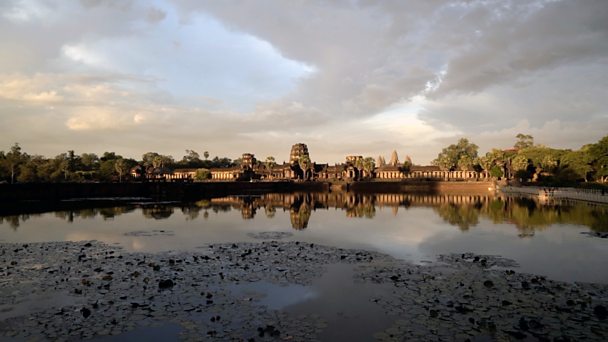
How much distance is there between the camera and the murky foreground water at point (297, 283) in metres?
10.4

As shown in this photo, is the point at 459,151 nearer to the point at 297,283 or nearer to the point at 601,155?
the point at 601,155

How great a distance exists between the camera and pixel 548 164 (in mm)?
97625

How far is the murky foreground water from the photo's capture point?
10.4 metres

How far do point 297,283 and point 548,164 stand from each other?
101 meters

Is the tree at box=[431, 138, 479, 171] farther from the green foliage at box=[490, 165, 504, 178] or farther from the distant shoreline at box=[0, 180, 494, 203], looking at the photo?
the distant shoreline at box=[0, 180, 494, 203]

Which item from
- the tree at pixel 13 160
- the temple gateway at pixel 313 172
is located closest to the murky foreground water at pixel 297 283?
the tree at pixel 13 160

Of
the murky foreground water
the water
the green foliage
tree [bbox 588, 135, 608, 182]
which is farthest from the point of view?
the green foliage

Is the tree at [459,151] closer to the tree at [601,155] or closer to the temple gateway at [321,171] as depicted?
the temple gateway at [321,171]

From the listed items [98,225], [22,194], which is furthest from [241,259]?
[22,194]

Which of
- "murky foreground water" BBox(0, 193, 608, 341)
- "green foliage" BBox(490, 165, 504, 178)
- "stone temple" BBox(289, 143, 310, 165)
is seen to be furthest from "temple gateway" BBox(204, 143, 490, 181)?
"murky foreground water" BBox(0, 193, 608, 341)

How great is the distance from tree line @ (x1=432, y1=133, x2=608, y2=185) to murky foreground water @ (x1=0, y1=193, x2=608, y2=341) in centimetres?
5338

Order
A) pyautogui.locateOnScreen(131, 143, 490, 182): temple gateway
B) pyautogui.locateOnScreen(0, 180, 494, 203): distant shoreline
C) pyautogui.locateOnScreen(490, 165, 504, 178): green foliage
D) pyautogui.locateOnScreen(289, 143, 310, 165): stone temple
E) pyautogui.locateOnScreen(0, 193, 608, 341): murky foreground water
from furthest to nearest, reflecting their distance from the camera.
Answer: pyautogui.locateOnScreen(289, 143, 310, 165): stone temple < pyautogui.locateOnScreen(131, 143, 490, 182): temple gateway < pyautogui.locateOnScreen(490, 165, 504, 178): green foliage < pyautogui.locateOnScreen(0, 180, 494, 203): distant shoreline < pyautogui.locateOnScreen(0, 193, 608, 341): murky foreground water

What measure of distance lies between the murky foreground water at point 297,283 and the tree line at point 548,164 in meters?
53.4

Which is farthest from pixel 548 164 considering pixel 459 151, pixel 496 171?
pixel 459 151
